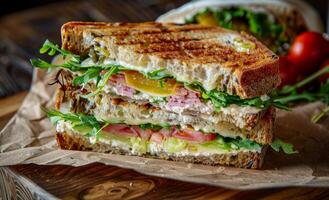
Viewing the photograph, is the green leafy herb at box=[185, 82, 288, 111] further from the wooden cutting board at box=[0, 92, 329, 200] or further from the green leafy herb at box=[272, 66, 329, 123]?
the green leafy herb at box=[272, 66, 329, 123]

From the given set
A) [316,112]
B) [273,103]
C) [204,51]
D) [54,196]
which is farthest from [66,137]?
[316,112]

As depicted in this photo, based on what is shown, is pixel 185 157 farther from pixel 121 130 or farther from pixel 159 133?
pixel 121 130

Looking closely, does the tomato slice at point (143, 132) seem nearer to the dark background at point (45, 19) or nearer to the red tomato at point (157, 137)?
the red tomato at point (157, 137)

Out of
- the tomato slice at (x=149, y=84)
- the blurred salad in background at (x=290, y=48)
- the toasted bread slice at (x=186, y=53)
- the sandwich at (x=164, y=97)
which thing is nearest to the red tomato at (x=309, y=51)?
the blurred salad in background at (x=290, y=48)

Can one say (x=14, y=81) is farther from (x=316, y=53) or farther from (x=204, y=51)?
(x=316, y=53)

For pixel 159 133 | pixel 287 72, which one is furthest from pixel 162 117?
pixel 287 72
